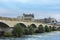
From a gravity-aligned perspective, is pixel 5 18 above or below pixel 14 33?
above

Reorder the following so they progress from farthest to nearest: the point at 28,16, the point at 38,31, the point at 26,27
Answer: the point at 28,16 → the point at 38,31 → the point at 26,27

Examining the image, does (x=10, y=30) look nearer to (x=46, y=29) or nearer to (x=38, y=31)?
(x=38, y=31)

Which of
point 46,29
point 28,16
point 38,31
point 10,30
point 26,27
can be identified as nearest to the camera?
point 10,30

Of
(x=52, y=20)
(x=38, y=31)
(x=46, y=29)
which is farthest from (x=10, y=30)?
(x=52, y=20)

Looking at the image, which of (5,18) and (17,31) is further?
(5,18)

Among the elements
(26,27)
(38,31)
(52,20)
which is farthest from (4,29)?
(52,20)

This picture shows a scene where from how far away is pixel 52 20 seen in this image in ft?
484

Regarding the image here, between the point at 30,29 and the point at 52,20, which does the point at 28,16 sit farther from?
the point at 30,29

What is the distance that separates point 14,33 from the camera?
174 feet

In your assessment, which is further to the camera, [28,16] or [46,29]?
[28,16]

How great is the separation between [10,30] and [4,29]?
5.79 feet

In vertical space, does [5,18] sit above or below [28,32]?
above

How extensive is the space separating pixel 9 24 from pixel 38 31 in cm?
1567

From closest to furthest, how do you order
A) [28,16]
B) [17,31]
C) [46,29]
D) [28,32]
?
[17,31], [28,32], [46,29], [28,16]
